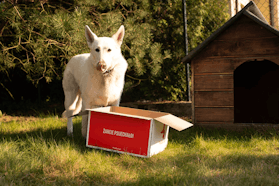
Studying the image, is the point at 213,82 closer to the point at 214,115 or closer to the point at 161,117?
the point at 214,115

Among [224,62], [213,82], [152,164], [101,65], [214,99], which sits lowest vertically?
[152,164]

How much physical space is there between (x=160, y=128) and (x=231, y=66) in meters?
1.61

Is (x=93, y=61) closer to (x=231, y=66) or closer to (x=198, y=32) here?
(x=231, y=66)

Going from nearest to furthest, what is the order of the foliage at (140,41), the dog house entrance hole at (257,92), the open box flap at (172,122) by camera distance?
the open box flap at (172,122) < the foliage at (140,41) < the dog house entrance hole at (257,92)

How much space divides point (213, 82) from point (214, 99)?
0.80 feet

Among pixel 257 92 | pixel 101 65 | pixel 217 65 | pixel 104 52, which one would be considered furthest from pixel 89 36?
pixel 257 92

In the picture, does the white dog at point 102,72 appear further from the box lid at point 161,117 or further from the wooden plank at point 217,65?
the wooden plank at point 217,65

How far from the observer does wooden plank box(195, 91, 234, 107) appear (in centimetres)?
363

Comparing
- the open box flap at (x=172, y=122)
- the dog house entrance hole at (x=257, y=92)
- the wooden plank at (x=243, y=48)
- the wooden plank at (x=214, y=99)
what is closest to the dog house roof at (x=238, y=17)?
the wooden plank at (x=243, y=48)

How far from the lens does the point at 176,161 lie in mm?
2469

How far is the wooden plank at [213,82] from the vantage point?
3641 mm

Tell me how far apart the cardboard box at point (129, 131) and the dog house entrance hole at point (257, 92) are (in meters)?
2.42

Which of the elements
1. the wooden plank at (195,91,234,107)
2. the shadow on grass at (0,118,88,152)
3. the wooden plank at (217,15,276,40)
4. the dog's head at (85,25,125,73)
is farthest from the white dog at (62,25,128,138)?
the wooden plank at (217,15,276,40)

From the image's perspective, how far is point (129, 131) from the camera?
2539 millimetres
